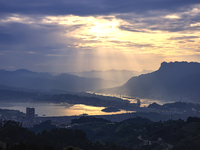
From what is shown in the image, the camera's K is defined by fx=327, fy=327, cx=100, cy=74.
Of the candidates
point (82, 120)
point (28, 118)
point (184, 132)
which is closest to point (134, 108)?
point (28, 118)

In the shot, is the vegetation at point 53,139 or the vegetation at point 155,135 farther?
the vegetation at point 155,135

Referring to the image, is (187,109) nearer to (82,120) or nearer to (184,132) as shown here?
(82,120)

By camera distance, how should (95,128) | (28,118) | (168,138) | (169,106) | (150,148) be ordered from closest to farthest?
1. (150,148)
2. (168,138)
3. (95,128)
4. (28,118)
5. (169,106)

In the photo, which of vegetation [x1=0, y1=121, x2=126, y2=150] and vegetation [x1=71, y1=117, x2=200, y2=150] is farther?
vegetation [x1=71, y1=117, x2=200, y2=150]

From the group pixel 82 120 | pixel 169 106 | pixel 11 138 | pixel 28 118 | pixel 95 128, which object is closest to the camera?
pixel 11 138

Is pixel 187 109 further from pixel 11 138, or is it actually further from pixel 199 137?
pixel 11 138

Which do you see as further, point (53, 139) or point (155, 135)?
point (155, 135)

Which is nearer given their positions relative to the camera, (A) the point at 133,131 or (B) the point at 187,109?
(A) the point at 133,131

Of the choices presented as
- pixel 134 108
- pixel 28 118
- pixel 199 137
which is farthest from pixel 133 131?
pixel 134 108

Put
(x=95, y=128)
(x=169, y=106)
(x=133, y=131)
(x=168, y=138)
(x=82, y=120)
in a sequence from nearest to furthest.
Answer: (x=168, y=138) < (x=133, y=131) < (x=95, y=128) < (x=82, y=120) < (x=169, y=106)
